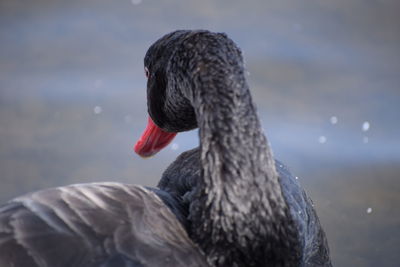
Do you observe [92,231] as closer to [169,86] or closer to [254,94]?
[169,86]

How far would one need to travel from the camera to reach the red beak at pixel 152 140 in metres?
3.61

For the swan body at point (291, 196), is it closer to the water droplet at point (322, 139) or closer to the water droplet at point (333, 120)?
the water droplet at point (322, 139)

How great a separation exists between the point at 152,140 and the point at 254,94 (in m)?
1.19

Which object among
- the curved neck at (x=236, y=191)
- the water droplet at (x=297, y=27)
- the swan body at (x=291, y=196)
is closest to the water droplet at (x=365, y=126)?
the water droplet at (x=297, y=27)

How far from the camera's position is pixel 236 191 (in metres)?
2.42

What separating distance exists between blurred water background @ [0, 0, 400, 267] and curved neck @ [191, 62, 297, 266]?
4.63 ft

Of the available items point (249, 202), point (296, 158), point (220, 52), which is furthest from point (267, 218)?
point (296, 158)

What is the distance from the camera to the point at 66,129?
14.6ft

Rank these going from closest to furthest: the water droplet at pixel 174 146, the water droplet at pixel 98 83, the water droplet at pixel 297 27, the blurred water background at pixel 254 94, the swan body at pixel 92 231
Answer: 1. the swan body at pixel 92 231
2. the blurred water background at pixel 254 94
3. the water droplet at pixel 174 146
4. the water droplet at pixel 98 83
5. the water droplet at pixel 297 27

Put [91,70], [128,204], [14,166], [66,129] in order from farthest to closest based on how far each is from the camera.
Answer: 1. [91,70]
2. [66,129]
3. [14,166]
4. [128,204]

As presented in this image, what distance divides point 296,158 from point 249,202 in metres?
1.93

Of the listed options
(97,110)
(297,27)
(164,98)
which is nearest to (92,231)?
(164,98)

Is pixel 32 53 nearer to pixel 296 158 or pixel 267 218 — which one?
pixel 296 158

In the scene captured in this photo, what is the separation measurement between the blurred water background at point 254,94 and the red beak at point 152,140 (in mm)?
524
